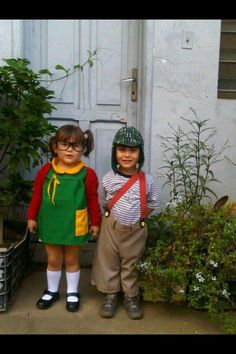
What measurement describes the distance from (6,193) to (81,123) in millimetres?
1124

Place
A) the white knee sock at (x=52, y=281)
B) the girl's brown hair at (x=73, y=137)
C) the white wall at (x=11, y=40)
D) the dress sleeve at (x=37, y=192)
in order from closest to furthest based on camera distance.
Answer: the girl's brown hair at (x=73, y=137) → the dress sleeve at (x=37, y=192) → the white knee sock at (x=52, y=281) → the white wall at (x=11, y=40)

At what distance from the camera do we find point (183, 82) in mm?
3852

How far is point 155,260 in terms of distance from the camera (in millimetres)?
3113

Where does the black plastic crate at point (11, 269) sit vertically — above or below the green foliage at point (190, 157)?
below

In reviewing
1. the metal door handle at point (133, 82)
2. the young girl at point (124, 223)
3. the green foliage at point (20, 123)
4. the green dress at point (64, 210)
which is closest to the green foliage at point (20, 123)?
the green foliage at point (20, 123)

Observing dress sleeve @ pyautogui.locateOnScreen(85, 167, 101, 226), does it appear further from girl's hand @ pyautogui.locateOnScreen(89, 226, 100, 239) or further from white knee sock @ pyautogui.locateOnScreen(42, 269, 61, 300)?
white knee sock @ pyautogui.locateOnScreen(42, 269, 61, 300)

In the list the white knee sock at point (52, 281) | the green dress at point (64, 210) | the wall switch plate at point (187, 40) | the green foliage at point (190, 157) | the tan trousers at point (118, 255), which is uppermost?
the wall switch plate at point (187, 40)

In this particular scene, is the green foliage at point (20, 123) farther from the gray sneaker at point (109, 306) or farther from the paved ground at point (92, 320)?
the gray sneaker at point (109, 306)

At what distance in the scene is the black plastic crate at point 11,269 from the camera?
3053 mm

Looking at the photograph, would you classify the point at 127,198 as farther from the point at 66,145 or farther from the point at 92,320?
the point at 92,320

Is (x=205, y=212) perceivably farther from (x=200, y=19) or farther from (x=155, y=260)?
(x=200, y=19)

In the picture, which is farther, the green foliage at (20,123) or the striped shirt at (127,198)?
the green foliage at (20,123)

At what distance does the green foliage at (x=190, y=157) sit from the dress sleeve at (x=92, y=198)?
2.88 ft

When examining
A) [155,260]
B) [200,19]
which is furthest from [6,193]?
[200,19]
